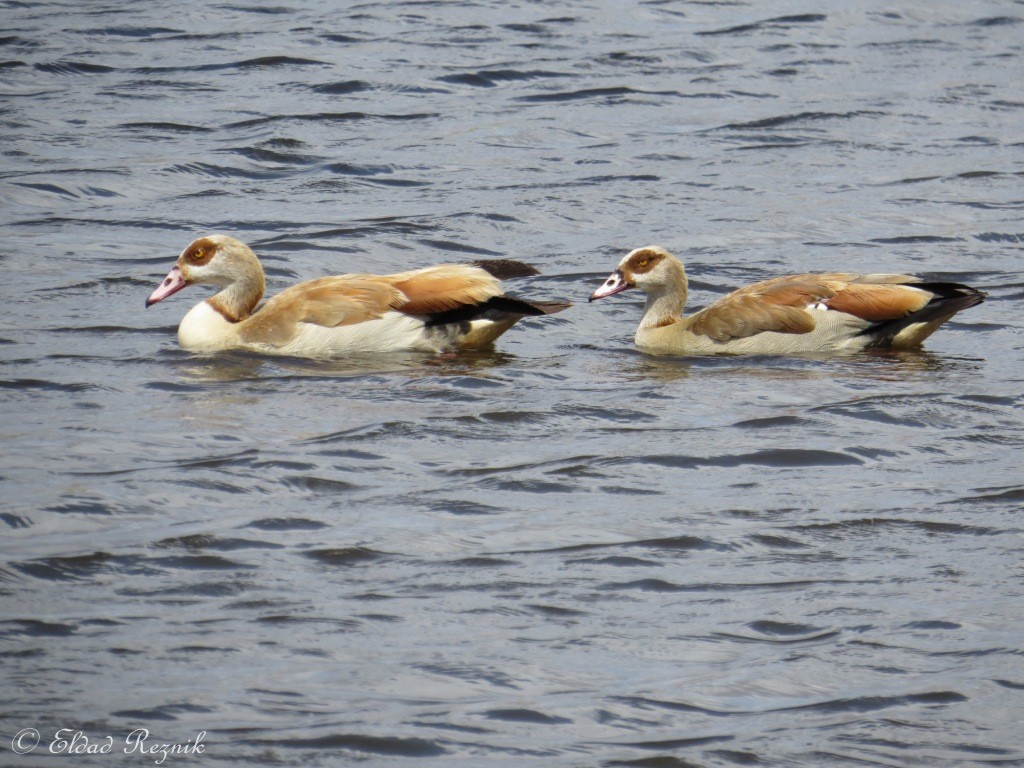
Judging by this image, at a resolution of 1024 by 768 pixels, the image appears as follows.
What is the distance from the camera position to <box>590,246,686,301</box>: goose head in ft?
38.8

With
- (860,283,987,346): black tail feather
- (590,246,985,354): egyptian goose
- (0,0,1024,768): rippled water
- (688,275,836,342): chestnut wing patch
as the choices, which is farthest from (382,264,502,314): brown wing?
(860,283,987,346): black tail feather

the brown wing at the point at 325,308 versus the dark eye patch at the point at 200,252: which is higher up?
the dark eye patch at the point at 200,252

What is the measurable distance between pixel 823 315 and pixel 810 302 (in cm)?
11

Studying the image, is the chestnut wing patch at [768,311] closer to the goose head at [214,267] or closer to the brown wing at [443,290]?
the brown wing at [443,290]

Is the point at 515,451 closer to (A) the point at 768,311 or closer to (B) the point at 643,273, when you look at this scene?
(A) the point at 768,311

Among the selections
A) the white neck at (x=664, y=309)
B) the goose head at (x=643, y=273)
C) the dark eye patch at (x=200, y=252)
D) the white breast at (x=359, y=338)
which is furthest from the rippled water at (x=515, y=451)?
A: the dark eye patch at (x=200, y=252)

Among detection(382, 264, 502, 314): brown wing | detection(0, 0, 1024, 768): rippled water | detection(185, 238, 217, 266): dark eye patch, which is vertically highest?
detection(185, 238, 217, 266): dark eye patch

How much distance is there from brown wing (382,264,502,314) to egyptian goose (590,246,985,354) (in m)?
1.21

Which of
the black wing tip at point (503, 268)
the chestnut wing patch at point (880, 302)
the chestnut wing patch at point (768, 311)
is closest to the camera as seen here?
the chestnut wing patch at point (880, 302)

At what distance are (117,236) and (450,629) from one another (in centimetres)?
832

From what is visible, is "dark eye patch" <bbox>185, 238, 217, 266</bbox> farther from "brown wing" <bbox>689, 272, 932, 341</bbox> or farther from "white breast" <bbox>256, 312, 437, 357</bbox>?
"brown wing" <bbox>689, 272, 932, 341</bbox>

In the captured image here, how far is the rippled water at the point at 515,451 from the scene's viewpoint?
630 centimetres

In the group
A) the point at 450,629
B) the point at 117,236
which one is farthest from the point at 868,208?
the point at 450,629

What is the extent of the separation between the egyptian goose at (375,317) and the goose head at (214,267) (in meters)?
0.29
